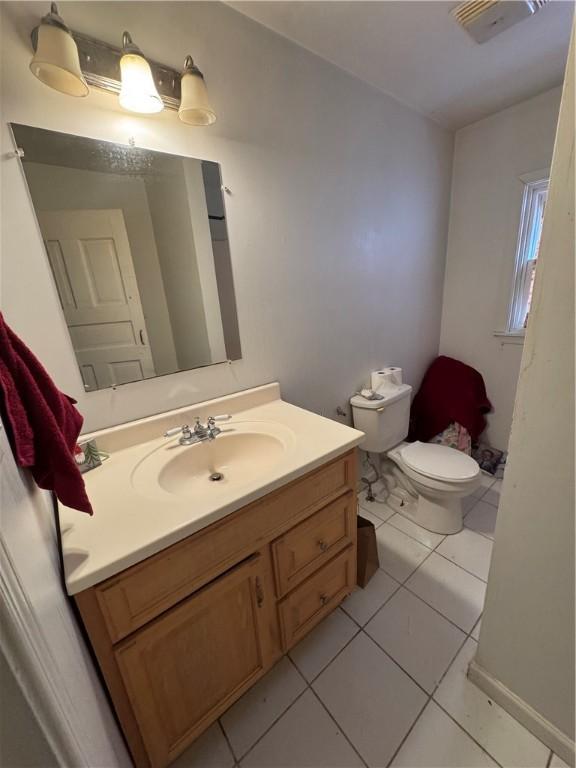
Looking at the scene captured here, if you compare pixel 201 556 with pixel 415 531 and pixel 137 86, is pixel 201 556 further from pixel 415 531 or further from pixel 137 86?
pixel 415 531

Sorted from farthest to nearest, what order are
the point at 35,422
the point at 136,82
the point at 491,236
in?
the point at 491,236, the point at 136,82, the point at 35,422

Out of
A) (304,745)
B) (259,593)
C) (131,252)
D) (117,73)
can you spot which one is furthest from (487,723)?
(117,73)

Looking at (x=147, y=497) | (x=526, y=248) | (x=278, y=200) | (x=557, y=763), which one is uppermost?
(x=278, y=200)

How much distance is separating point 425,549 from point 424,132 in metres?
2.28

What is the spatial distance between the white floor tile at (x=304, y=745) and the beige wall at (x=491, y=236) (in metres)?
1.94

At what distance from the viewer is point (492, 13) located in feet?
3.63

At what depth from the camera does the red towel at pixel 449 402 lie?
2111mm

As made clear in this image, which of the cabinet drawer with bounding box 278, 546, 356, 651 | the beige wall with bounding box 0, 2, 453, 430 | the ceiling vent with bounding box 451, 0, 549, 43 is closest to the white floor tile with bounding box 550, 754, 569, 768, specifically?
the cabinet drawer with bounding box 278, 546, 356, 651

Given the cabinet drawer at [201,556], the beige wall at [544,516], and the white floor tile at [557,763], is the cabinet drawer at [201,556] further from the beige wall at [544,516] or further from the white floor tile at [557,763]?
the white floor tile at [557,763]

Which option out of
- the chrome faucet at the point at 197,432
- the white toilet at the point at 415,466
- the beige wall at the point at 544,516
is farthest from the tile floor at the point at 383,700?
the chrome faucet at the point at 197,432

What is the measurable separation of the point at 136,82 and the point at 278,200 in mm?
584

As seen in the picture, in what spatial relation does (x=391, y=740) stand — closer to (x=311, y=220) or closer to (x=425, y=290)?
(x=311, y=220)

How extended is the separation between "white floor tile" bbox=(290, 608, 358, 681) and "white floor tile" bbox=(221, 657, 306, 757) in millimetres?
39

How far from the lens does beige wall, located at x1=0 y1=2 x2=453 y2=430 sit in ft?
2.86
